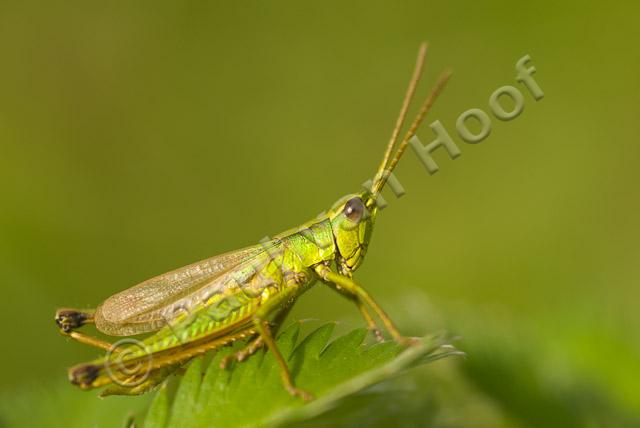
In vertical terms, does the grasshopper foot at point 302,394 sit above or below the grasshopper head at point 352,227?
below

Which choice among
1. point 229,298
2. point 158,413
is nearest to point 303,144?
point 229,298

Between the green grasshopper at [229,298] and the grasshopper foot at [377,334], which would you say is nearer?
the green grasshopper at [229,298]

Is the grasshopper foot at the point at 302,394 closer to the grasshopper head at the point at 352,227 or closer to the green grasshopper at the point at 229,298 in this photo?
the green grasshopper at the point at 229,298

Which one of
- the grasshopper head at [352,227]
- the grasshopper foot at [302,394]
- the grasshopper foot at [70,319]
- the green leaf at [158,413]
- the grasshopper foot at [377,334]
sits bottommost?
the grasshopper foot at [377,334]

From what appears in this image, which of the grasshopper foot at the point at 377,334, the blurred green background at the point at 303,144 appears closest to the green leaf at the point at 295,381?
the grasshopper foot at the point at 377,334

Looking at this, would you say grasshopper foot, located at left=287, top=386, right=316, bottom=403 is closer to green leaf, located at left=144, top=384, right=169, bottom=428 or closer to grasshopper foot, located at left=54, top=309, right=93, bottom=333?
green leaf, located at left=144, top=384, right=169, bottom=428

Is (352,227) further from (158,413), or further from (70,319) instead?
(158,413)

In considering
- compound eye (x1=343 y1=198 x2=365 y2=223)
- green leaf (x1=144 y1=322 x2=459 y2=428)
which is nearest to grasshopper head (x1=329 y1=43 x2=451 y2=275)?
compound eye (x1=343 y1=198 x2=365 y2=223)
